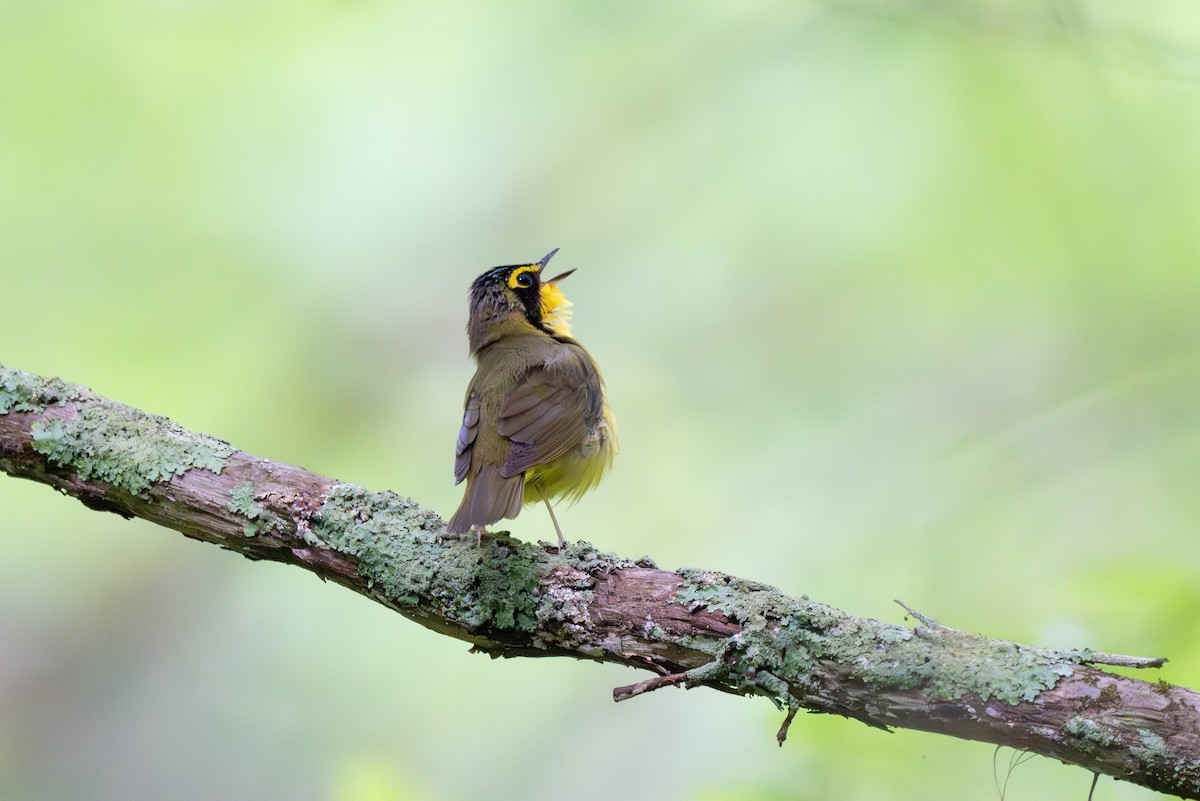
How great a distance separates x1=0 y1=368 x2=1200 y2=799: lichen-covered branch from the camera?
223 cm

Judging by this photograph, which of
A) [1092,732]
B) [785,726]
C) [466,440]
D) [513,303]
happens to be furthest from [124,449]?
[1092,732]

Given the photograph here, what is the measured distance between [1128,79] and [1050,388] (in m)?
1.57

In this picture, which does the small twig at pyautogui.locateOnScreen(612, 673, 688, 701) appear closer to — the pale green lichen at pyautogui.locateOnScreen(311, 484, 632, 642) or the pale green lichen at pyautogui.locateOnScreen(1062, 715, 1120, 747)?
the pale green lichen at pyautogui.locateOnScreen(311, 484, 632, 642)

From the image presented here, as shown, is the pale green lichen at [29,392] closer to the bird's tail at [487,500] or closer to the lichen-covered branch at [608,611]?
the lichen-covered branch at [608,611]

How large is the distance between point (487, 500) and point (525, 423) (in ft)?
1.53

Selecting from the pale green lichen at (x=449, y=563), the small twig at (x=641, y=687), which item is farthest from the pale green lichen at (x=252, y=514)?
the small twig at (x=641, y=687)

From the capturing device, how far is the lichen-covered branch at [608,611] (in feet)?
7.30

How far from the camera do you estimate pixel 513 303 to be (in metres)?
4.62

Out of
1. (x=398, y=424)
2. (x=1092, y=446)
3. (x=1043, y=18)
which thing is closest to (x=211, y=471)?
(x=398, y=424)

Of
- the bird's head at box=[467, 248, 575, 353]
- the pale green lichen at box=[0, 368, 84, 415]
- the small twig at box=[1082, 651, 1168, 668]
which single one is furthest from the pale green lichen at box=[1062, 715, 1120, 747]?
the pale green lichen at box=[0, 368, 84, 415]

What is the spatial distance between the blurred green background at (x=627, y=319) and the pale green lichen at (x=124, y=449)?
1.84 m

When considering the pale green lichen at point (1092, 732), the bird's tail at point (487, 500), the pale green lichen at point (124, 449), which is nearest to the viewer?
the pale green lichen at point (1092, 732)

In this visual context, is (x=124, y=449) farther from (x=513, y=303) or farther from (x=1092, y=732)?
(x=1092, y=732)

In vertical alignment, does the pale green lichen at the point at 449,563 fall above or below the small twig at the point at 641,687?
above
